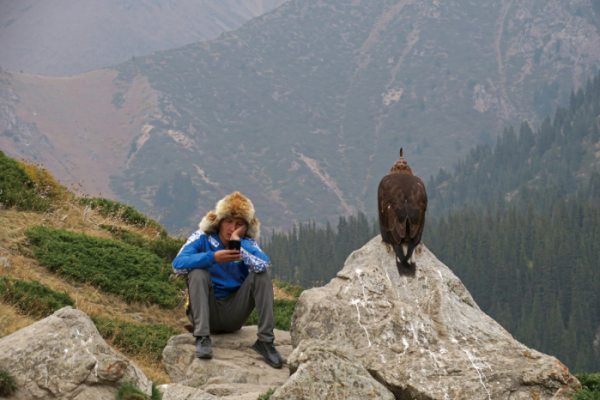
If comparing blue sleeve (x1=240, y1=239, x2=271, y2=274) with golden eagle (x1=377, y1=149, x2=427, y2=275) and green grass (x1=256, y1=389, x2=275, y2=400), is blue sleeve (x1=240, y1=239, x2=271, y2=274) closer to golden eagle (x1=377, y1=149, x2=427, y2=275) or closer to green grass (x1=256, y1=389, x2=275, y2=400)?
green grass (x1=256, y1=389, x2=275, y2=400)

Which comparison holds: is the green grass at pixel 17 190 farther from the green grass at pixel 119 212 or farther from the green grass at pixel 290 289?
the green grass at pixel 290 289

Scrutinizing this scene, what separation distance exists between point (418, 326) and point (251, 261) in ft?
8.05

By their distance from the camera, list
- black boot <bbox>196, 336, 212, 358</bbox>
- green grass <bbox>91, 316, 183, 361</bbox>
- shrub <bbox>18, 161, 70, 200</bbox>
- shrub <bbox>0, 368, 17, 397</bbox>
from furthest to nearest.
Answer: shrub <bbox>18, 161, 70, 200</bbox> → green grass <bbox>91, 316, 183, 361</bbox> → black boot <bbox>196, 336, 212, 358</bbox> → shrub <bbox>0, 368, 17, 397</bbox>

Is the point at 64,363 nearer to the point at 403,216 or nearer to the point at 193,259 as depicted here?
the point at 193,259

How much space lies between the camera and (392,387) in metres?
6.95

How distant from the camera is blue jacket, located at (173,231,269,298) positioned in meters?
7.69

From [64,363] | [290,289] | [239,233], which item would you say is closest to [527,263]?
[290,289]

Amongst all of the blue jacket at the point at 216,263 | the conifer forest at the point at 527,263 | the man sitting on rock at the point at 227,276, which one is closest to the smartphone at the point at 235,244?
the man sitting on rock at the point at 227,276

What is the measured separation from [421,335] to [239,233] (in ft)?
9.44

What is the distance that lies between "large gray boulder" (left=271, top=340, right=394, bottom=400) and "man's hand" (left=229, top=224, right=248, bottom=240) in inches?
72.8

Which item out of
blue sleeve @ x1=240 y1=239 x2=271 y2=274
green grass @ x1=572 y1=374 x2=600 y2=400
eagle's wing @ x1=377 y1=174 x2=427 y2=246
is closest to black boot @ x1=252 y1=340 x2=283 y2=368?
blue sleeve @ x1=240 y1=239 x2=271 y2=274

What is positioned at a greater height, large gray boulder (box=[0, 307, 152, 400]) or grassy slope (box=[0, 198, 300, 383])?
grassy slope (box=[0, 198, 300, 383])

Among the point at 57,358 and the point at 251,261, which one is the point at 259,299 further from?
the point at 57,358

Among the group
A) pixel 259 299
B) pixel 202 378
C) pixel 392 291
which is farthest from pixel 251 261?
pixel 392 291
